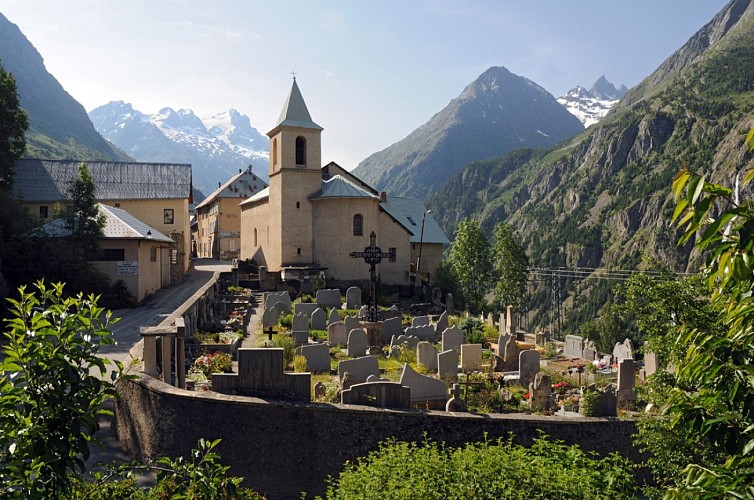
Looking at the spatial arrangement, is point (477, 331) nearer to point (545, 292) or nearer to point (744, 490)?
point (744, 490)

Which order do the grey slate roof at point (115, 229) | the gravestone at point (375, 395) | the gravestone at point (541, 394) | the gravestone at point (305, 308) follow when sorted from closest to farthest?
the gravestone at point (375, 395)
the gravestone at point (541, 394)
the gravestone at point (305, 308)
the grey slate roof at point (115, 229)

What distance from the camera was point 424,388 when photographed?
1409 cm

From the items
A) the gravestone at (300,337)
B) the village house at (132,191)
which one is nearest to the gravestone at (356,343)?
the gravestone at (300,337)

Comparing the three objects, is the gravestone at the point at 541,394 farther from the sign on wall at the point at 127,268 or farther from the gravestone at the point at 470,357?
the sign on wall at the point at 127,268

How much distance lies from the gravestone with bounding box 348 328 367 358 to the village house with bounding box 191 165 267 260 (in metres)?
46.4

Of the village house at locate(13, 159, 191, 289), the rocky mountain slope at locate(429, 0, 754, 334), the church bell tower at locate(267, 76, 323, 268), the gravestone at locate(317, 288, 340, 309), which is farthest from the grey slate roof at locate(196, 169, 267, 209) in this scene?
the rocky mountain slope at locate(429, 0, 754, 334)

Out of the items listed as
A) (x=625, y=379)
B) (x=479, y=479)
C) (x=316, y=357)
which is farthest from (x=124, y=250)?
(x=479, y=479)

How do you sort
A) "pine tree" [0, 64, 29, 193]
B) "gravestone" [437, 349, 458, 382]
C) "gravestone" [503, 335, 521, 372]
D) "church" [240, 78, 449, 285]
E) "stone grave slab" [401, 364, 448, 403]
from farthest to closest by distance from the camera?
1. "church" [240, 78, 449, 285]
2. "pine tree" [0, 64, 29, 193]
3. "gravestone" [503, 335, 521, 372]
4. "gravestone" [437, 349, 458, 382]
5. "stone grave slab" [401, 364, 448, 403]

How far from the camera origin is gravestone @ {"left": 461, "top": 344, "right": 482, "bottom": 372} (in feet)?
62.3

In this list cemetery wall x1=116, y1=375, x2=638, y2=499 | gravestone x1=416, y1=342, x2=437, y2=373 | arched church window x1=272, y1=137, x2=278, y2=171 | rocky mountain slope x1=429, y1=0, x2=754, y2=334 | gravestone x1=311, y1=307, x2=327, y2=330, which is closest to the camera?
cemetery wall x1=116, y1=375, x2=638, y2=499

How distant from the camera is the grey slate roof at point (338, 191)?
39500 millimetres

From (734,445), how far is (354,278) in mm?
34880

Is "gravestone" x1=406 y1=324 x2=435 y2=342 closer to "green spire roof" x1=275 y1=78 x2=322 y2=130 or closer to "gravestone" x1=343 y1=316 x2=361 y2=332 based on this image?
"gravestone" x1=343 y1=316 x2=361 y2=332

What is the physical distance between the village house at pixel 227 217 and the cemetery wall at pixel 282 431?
176 feet
